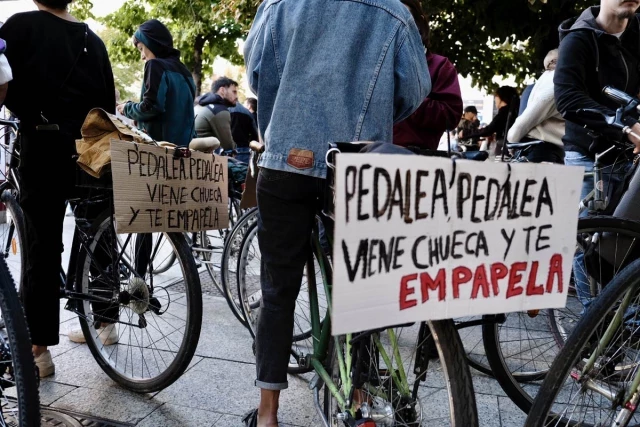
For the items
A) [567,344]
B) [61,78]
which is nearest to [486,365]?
[567,344]

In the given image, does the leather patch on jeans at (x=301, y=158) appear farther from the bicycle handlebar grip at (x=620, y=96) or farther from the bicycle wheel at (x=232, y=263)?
the bicycle wheel at (x=232, y=263)

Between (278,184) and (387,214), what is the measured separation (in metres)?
0.64

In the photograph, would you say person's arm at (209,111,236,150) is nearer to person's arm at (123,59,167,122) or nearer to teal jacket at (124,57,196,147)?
teal jacket at (124,57,196,147)

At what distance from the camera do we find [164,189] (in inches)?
106

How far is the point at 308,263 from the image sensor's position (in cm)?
224

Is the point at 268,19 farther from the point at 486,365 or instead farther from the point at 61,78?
the point at 486,365

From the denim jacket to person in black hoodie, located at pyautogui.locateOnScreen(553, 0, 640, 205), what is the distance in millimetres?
1087

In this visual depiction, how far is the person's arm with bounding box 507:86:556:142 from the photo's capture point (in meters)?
3.96

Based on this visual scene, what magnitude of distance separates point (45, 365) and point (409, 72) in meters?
2.34

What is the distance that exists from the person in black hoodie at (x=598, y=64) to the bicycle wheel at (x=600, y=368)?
84 cm

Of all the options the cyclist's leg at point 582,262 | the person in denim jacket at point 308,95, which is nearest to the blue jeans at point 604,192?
the cyclist's leg at point 582,262

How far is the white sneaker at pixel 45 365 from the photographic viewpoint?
3076 mm

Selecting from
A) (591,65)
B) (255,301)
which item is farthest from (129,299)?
(591,65)

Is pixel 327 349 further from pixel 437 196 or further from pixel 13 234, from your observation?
pixel 13 234
